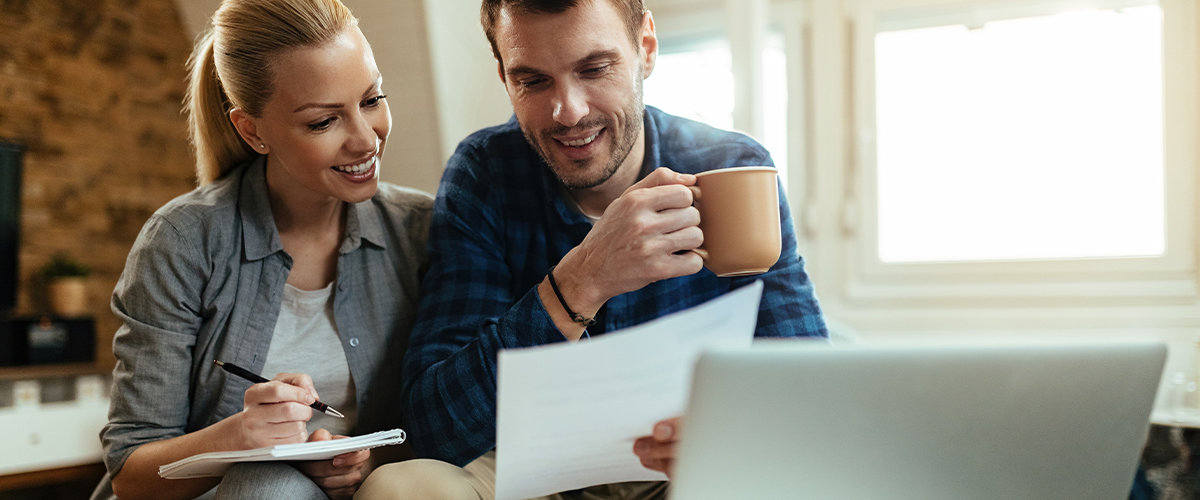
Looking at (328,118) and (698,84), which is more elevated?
(698,84)

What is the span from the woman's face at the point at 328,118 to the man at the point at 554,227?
0.43ft

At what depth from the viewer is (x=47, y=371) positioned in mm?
→ 2838

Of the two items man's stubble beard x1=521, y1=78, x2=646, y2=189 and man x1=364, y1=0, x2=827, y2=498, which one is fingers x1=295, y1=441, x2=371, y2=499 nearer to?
man x1=364, y1=0, x2=827, y2=498

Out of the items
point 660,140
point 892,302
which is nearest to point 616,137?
point 660,140

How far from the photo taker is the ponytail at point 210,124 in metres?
1.32

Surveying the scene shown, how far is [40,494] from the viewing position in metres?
2.97

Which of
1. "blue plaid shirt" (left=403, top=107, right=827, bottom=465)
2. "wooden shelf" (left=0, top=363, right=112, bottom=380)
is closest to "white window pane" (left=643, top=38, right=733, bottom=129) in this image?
"blue plaid shirt" (left=403, top=107, right=827, bottom=465)

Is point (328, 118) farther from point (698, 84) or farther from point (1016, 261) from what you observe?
point (1016, 261)

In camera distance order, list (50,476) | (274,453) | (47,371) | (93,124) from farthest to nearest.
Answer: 1. (93,124)
2. (47,371)
3. (50,476)
4. (274,453)

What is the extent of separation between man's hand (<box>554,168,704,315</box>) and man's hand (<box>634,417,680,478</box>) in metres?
0.22

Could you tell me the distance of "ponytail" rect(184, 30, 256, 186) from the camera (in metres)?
1.32

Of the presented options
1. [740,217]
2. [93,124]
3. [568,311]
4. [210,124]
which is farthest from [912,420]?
[93,124]

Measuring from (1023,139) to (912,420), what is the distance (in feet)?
8.10

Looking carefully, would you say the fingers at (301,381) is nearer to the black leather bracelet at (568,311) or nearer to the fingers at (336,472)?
the fingers at (336,472)
